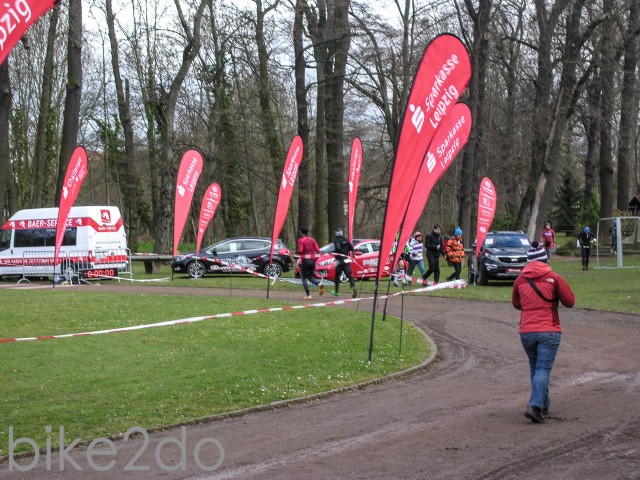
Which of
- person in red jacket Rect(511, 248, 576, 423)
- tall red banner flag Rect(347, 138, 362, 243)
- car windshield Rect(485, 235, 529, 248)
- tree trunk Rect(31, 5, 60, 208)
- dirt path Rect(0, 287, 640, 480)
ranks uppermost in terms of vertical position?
tree trunk Rect(31, 5, 60, 208)

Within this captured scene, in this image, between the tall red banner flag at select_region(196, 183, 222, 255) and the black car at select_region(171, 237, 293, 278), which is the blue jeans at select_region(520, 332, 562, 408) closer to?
the tall red banner flag at select_region(196, 183, 222, 255)

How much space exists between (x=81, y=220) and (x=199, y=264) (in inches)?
203

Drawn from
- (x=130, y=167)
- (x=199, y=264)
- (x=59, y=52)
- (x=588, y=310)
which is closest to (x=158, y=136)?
(x=130, y=167)

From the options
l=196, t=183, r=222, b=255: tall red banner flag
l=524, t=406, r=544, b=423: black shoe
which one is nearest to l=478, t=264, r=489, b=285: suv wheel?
l=196, t=183, r=222, b=255: tall red banner flag

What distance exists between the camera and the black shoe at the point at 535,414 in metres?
8.79

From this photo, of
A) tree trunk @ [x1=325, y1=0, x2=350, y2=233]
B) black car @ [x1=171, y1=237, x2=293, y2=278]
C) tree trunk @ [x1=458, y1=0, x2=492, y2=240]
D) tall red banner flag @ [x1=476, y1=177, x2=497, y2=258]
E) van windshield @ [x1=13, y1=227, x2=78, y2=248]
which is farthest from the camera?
tree trunk @ [x1=325, y1=0, x2=350, y2=233]

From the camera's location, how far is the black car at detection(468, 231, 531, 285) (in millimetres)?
27609

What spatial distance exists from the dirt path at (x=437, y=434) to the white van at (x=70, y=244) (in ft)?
62.9

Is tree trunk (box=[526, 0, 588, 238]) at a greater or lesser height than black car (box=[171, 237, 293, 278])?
greater

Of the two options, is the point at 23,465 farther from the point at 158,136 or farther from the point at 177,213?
the point at 158,136

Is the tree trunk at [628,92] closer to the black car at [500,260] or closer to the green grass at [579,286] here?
the green grass at [579,286]

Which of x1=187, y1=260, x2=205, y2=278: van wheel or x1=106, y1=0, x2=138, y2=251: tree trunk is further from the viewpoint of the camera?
x1=106, y1=0, x2=138, y2=251: tree trunk

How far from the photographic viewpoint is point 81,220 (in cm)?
2959

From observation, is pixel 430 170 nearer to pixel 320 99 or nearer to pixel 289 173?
pixel 289 173
